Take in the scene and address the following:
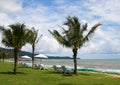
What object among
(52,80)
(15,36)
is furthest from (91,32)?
(52,80)

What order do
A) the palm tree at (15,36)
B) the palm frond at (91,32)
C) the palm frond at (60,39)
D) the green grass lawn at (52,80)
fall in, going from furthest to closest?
the palm frond at (60,39)
the palm frond at (91,32)
the palm tree at (15,36)
the green grass lawn at (52,80)

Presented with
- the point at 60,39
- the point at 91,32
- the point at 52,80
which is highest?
the point at 91,32

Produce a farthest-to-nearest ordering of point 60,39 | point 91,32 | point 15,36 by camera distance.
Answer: point 60,39 < point 91,32 < point 15,36

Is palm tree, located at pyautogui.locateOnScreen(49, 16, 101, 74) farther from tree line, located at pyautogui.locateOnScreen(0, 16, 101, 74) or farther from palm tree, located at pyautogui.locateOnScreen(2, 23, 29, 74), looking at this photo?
palm tree, located at pyautogui.locateOnScreen(2, 23, 29, 74)

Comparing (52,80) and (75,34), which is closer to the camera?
(52,80)

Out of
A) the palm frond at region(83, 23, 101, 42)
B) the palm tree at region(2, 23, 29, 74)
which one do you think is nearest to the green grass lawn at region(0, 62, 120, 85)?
the palm tree at region(2, 23, 29, 74)

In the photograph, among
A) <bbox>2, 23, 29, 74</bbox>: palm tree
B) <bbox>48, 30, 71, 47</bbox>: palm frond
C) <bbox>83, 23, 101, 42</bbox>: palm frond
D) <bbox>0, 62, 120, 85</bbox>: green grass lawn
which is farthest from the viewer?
<bbox>48, 30, 71, 47</bbox>: palm frond

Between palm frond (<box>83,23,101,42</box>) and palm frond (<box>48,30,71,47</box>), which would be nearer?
palm frond (<box>83,23,101,42</box>)

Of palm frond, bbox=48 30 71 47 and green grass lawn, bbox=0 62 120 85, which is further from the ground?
palm frond, bbox=48 30 71 47

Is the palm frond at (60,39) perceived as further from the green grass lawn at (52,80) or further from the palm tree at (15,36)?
the green grass lawn at (52,80)

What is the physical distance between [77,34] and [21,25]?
18.1 feet

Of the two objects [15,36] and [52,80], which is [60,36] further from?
[52,80]

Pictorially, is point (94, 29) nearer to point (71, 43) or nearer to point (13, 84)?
point (71, 43)

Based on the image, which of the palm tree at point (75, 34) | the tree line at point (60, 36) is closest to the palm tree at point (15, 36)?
the tree line at point (60, 36)
